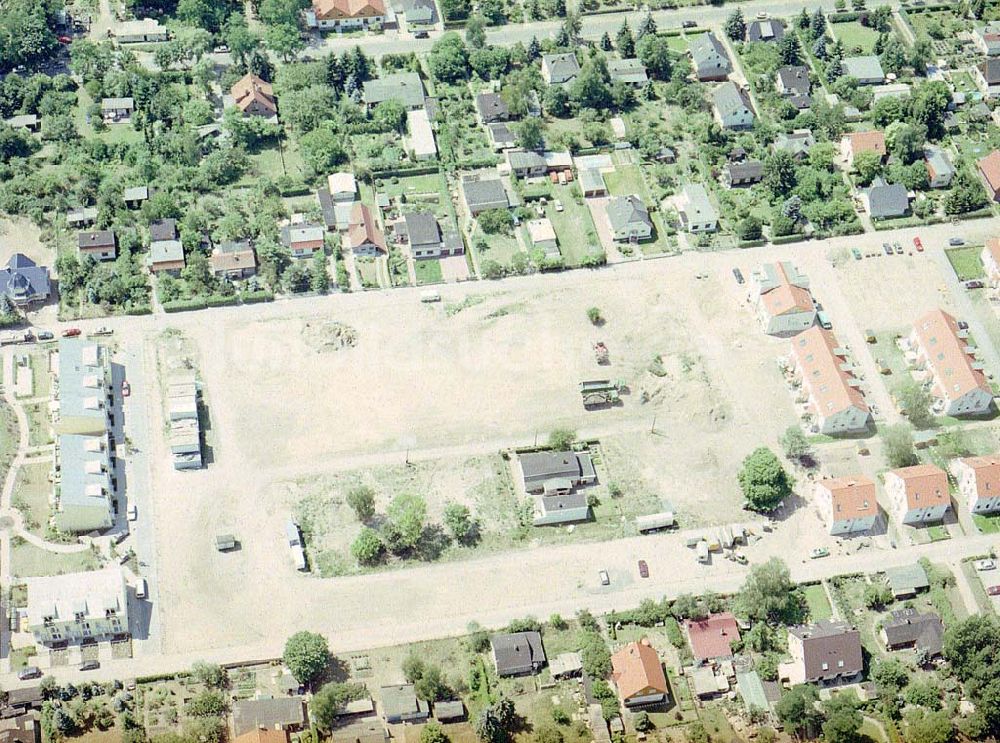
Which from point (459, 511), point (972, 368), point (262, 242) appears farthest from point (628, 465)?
point (262, 242)

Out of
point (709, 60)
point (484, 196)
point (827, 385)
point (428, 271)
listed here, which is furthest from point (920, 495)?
point (709, 60)

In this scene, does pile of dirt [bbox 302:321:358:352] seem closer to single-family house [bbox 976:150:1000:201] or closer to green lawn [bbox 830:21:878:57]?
single-family house [bbox 976:150:1000:201]

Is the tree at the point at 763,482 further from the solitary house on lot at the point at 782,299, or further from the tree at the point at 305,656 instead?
the tree at the point at 305,656

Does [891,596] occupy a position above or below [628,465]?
below

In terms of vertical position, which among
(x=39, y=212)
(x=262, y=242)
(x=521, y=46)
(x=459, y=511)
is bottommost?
(x=459, y=511)

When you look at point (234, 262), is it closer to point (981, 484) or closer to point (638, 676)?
point (638, 676)

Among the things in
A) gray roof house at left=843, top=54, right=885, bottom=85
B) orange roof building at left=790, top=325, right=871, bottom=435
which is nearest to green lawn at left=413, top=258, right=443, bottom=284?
orange roof building at left=790, top=325, right=871, bottom=435

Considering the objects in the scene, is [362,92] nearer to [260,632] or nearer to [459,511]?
[459,511]
